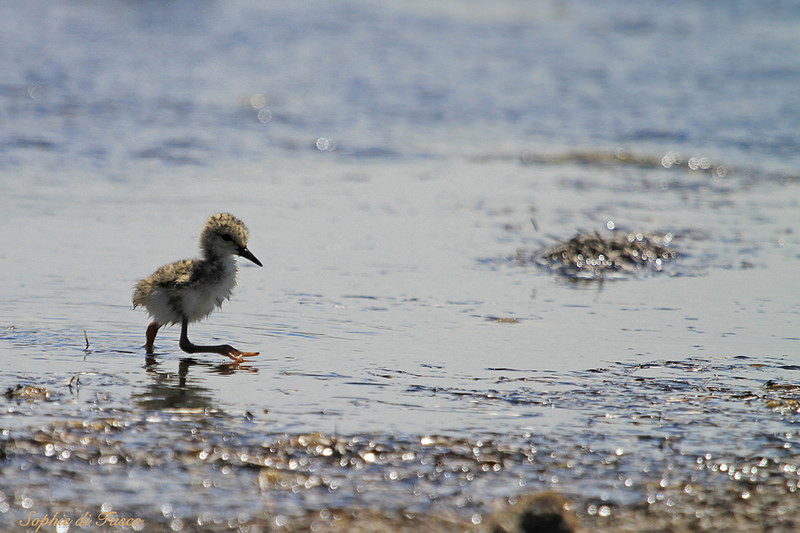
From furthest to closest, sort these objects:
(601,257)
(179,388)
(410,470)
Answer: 1. (601,257)
2. (179,388)
3. (410,470)

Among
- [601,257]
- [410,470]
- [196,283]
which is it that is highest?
[601,257]

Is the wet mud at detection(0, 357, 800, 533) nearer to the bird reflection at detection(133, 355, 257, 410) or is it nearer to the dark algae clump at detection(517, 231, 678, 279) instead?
the bird reflection at detection(133, 355, 257, 410)

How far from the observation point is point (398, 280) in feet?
27.1

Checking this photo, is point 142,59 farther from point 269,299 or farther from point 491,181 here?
point 269,299

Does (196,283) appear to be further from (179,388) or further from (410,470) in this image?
(410,470)

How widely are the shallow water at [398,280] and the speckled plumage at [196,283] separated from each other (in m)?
0.23

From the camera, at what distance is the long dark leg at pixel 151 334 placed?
21.3 ft

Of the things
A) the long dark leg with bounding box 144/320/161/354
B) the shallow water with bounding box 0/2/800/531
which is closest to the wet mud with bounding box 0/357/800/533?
the shallow water with bounding box 0/2/800/531

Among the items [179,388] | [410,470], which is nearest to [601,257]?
[179,388]

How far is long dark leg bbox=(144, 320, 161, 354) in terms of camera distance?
648 centimetres

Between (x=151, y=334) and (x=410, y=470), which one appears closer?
(x=410, y=470)

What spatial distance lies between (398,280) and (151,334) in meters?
2.23

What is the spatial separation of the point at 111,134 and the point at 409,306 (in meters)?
7.19

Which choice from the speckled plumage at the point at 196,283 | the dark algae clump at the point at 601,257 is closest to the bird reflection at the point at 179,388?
the speckled plumage at the point at 196,283
